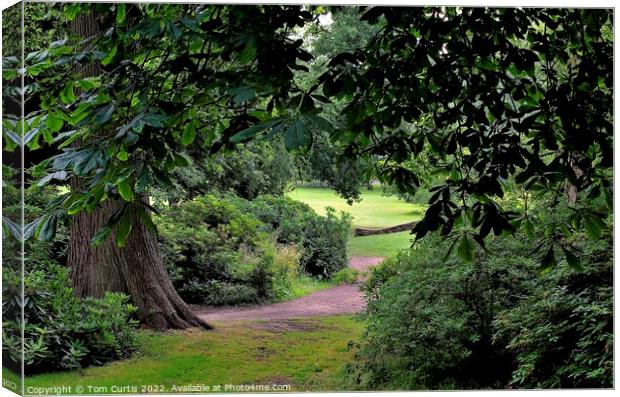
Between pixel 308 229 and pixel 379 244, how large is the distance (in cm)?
44

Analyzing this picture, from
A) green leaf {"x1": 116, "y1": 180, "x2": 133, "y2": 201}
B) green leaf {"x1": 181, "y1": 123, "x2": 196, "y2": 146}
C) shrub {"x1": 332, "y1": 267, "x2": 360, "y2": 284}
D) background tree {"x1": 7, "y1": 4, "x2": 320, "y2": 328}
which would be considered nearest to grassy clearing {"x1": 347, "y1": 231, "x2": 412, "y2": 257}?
shrub {"x1": 332, "y1": 267, "x2": 360, "y2": 284}

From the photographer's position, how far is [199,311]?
4605 millimetres

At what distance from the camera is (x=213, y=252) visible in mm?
4934

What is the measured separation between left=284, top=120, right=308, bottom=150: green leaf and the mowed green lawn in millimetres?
2380

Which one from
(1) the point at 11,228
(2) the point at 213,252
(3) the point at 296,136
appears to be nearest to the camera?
(3) the point at 296,136

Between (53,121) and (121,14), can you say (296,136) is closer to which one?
(53,121)

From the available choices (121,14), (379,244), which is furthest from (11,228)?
(379,244)

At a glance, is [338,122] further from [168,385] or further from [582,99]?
[168,385]

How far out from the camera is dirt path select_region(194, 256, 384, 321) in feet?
14.9

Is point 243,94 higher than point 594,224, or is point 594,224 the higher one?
point 243,94

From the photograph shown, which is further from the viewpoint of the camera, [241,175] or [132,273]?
[132,273]

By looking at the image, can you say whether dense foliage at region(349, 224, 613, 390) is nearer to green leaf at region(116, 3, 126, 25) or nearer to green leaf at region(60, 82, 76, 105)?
green leaf at region(116, 3, 126, 25)

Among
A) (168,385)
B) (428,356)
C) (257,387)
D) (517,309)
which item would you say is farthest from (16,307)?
(517,309)

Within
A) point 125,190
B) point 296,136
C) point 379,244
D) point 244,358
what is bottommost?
point 244,358
